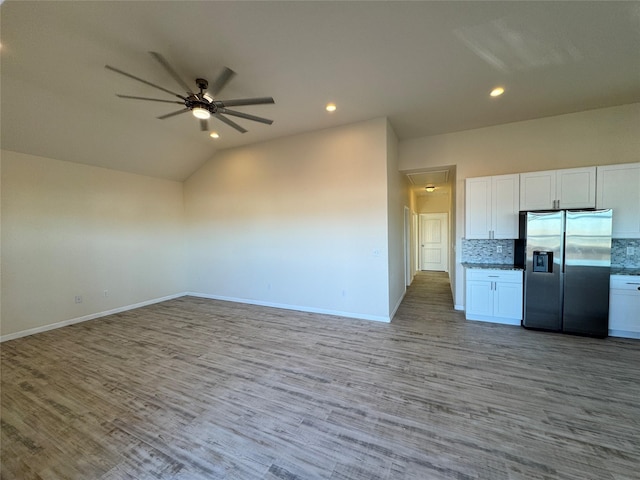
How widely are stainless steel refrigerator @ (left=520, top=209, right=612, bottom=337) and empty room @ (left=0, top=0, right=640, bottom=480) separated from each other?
0.10ft

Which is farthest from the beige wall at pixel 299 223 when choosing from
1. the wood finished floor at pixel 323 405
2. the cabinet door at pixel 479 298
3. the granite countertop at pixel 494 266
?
the granite countertop at pixel 494 266

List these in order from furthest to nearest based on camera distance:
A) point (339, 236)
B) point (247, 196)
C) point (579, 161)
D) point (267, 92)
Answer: point (247, 196)
point (339, 236)
point (579, 161)
point (267, 92)

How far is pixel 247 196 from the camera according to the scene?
5289mm

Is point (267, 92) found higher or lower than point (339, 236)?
higher

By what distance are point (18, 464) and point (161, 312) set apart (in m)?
3.42

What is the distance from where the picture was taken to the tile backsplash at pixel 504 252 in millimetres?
3613

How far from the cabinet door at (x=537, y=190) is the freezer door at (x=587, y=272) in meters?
0.38

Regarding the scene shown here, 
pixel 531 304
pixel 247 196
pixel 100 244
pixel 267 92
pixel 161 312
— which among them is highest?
pixel 267 92

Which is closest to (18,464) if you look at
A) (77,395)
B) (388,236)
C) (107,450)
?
(107,450)

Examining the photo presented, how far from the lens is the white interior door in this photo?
923 cm

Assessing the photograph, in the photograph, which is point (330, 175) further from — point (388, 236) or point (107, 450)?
point (107, 450)

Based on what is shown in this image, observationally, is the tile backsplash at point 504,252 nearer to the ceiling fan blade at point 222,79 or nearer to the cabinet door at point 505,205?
the cabinet door at point 505,205

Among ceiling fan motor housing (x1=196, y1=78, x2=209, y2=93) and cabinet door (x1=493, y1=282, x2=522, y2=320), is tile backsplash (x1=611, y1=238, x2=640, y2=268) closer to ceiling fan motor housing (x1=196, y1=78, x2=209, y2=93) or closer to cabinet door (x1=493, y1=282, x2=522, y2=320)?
cabinet door (x1=493, y1=282, x2=522, y2=320)

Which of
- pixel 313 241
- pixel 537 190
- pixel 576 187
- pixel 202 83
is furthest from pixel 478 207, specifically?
pixel 202 83
